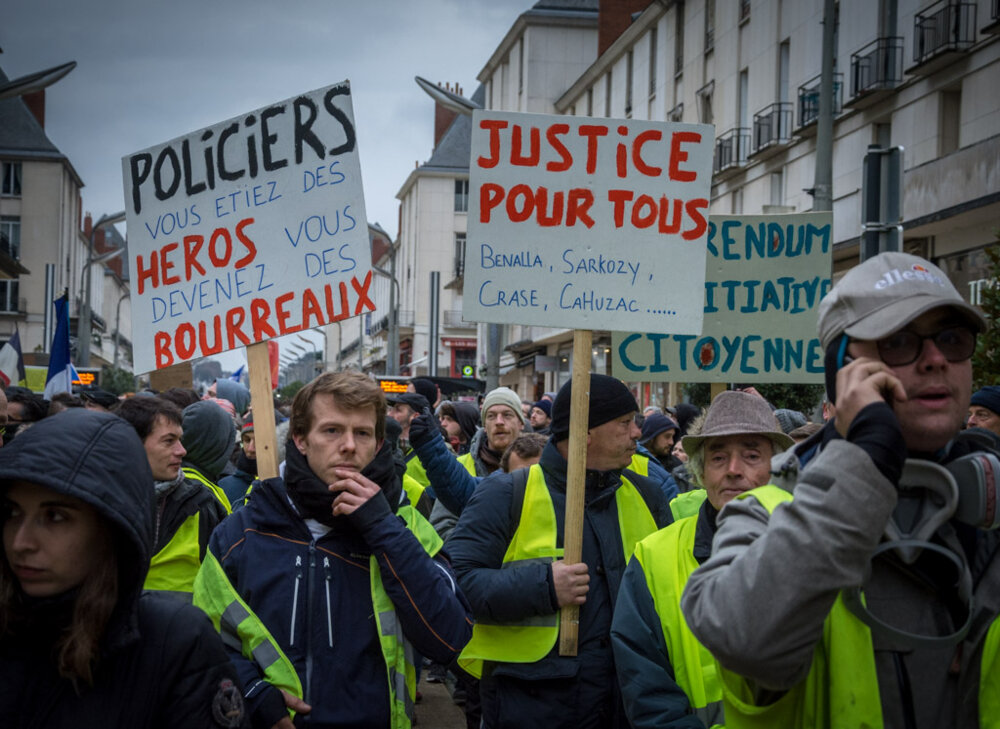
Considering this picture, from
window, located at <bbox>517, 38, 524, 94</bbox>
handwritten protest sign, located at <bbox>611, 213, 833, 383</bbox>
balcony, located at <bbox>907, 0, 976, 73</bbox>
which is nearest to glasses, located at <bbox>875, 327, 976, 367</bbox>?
handwritten protest sign, located at <bbox>611, 213, 833, 383</bbox>

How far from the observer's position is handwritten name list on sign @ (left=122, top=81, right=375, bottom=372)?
4.65 m

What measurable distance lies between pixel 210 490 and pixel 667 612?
2.76 meters

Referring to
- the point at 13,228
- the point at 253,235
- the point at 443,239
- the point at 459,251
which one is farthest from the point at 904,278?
the point at 443,239

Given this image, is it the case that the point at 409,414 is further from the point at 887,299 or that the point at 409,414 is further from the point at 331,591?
the point at 887,299

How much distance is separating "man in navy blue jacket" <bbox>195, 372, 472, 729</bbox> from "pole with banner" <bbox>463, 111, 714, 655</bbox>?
1407mm

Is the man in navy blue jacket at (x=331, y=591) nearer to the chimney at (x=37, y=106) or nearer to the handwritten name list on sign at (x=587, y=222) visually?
the handwritten name list on sign at (x=587, y=222)

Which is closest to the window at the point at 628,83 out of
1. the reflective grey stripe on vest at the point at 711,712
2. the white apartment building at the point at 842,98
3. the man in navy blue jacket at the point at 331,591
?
the white apartment building at the point at 842,98

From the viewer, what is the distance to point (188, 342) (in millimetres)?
4668

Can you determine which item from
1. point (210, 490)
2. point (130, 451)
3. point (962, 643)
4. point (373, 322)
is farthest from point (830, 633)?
point (373, 322)

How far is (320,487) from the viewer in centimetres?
336

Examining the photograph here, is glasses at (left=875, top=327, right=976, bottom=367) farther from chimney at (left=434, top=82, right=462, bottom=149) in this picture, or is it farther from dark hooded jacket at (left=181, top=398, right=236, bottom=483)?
chimney at (left=434, top=82, right=462, bottom=149)

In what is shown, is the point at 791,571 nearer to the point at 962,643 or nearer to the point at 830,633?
the point at 830,633

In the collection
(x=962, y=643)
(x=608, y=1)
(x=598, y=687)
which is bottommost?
(x=598, y=687)

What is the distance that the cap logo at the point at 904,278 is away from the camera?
6.64 feet
